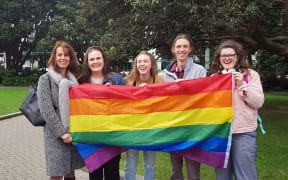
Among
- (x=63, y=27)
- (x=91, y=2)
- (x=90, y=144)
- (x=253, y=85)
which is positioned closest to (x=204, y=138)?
(x=253, y=85)

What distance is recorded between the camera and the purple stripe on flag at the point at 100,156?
10.5ft

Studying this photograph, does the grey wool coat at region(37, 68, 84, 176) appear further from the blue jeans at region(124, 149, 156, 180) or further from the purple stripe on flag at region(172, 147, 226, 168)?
the purple stripe on flag at region(172, 147, 226, 168)

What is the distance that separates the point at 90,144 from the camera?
328cm

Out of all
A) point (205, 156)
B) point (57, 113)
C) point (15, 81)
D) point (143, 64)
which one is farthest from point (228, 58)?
point (15, 81)

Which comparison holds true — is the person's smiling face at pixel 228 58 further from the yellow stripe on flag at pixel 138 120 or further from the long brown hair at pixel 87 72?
the long brown hair at pixel 87 72

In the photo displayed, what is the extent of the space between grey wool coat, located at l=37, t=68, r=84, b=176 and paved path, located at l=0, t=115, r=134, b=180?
5.67 ft

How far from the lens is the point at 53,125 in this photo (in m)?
2.97

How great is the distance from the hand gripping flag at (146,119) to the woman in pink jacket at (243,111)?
0.27m

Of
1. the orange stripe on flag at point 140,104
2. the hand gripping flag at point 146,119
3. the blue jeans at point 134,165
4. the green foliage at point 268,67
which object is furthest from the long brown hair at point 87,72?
the green foliage at point 268,67

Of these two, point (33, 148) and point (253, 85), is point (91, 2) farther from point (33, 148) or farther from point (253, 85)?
point (253, 85)

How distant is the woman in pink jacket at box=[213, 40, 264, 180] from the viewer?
2721 mm

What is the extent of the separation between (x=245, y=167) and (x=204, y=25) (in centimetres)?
603

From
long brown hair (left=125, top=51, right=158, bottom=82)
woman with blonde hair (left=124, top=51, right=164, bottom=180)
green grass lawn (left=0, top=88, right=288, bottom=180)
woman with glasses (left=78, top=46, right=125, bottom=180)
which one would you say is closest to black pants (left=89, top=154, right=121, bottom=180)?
woman with glasses (left=78, top=46, right=125, bottom=180)

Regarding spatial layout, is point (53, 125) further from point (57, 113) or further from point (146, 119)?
point (146, 119)
